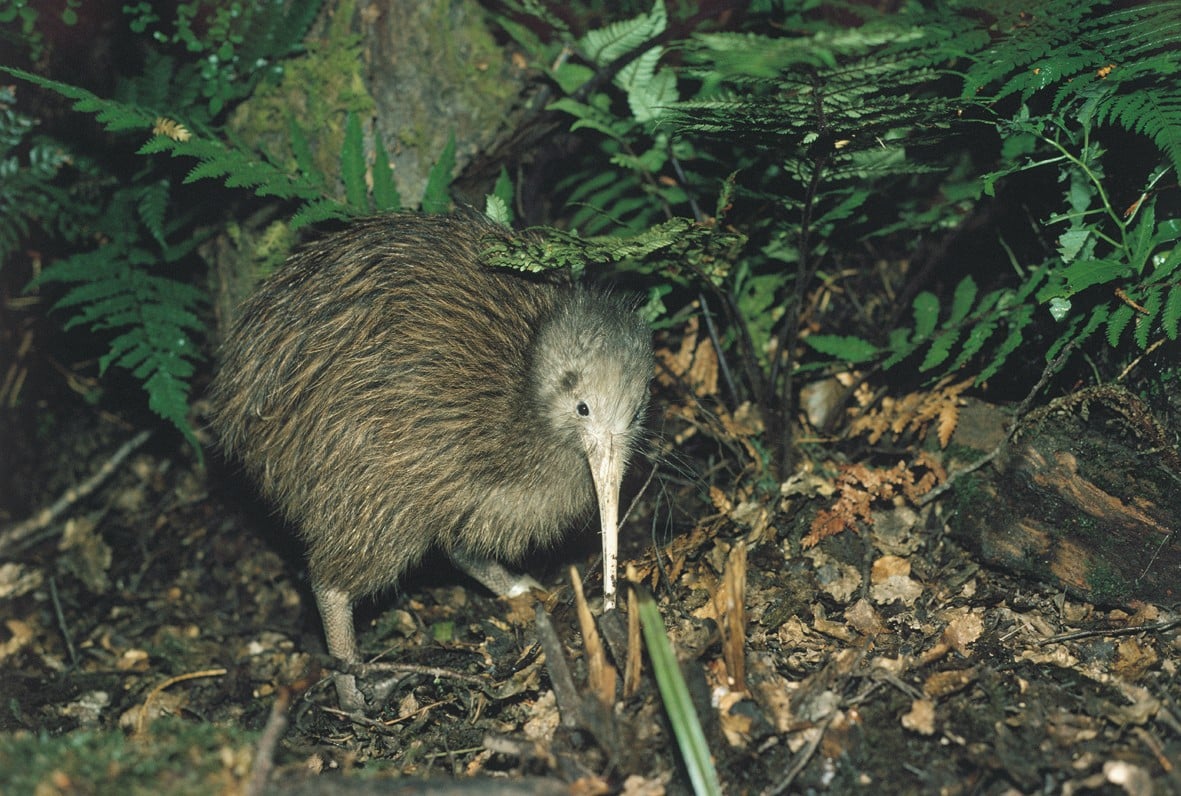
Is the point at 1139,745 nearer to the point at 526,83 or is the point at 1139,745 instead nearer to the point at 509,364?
the point at 509,364

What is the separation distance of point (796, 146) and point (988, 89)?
Result: 74 cm

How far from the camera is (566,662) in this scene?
9.49 feet

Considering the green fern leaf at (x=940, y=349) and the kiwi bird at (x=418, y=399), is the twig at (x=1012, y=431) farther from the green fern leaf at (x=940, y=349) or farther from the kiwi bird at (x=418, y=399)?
the kiwi bird at (x=418, y=399)

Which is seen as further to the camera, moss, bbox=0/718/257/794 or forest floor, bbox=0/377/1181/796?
forest floor, bbox=0/377/1181/796

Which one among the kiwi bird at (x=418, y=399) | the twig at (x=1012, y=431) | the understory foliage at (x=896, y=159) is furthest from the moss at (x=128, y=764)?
the twig at (x=1012, y=431)

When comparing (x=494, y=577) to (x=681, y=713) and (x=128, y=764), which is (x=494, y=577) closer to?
(x=681, y=713)

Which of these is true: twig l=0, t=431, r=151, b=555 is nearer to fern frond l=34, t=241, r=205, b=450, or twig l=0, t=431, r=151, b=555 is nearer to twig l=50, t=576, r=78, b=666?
twig l=50, t=576, r=78, b=666

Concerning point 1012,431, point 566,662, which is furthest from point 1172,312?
point 566,662

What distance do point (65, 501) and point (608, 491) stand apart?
9.13 feet

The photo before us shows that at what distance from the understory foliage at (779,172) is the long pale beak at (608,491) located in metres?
0.68

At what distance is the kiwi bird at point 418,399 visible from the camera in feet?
11.1

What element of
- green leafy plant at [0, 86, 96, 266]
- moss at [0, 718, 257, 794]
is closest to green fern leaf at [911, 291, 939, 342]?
moss at [0, 718, 257, 794]

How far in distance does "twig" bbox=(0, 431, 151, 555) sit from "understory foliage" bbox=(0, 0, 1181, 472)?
30.3 inches

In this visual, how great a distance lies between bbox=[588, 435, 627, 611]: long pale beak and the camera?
3258 millimetres
